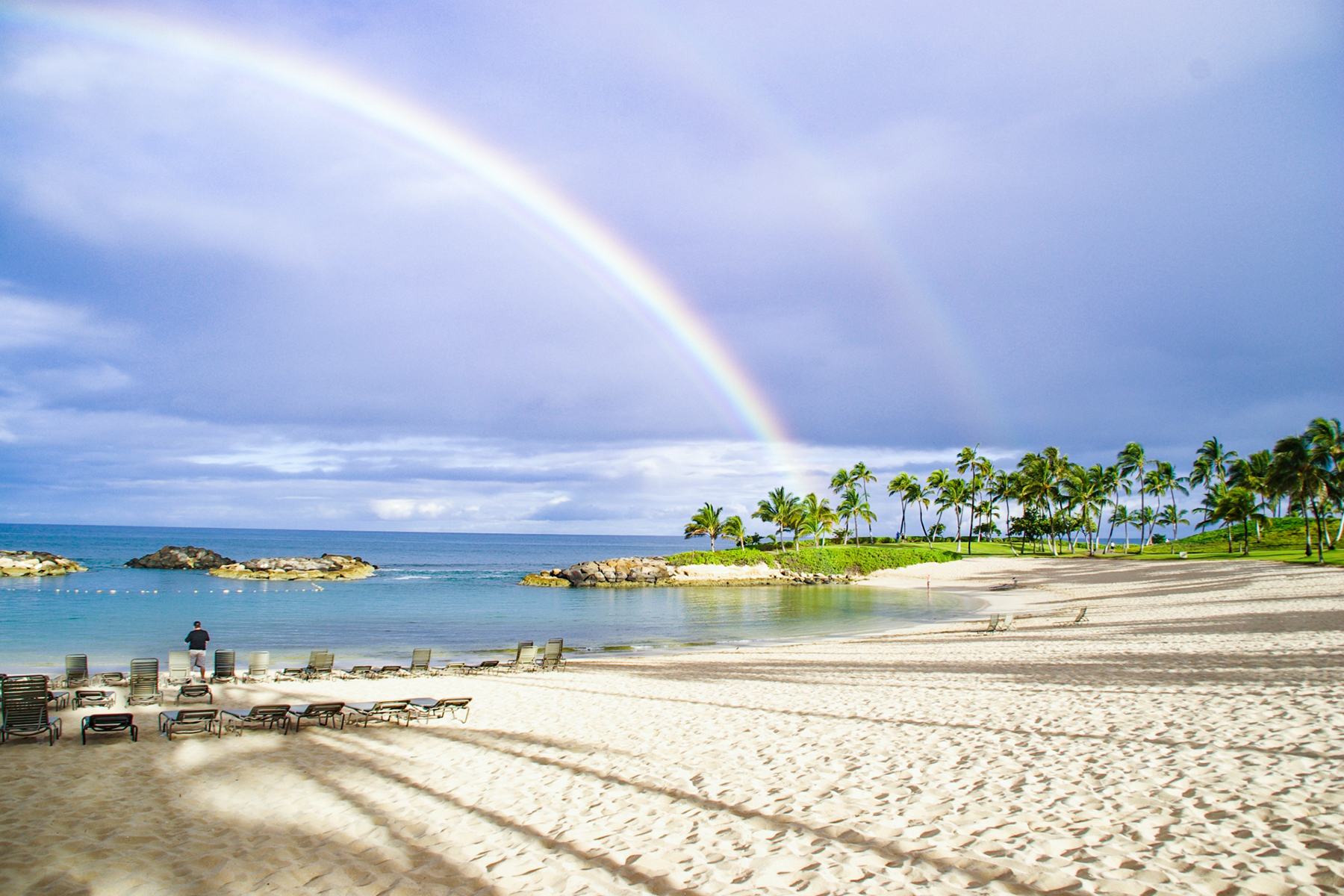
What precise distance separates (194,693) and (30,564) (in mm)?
93665

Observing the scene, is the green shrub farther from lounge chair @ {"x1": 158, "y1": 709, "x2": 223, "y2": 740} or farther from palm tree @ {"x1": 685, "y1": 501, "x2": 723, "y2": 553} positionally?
lounge chair @ {"x1": 158, "y1": 709, "x2": 223, "y2": 740}

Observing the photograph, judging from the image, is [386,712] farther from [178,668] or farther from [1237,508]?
[1237,508]

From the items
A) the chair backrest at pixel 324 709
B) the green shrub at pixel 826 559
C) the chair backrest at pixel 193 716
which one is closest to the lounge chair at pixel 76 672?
the chair backrest at pixel 193 716

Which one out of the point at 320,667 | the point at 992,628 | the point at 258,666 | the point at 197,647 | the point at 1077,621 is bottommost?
the point at 992,628

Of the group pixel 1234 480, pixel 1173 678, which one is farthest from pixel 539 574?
pixel 1234 480

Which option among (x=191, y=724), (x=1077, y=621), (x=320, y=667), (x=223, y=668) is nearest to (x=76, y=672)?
(x=223, y=668)

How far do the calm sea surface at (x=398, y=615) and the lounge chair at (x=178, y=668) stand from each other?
26.0 ft

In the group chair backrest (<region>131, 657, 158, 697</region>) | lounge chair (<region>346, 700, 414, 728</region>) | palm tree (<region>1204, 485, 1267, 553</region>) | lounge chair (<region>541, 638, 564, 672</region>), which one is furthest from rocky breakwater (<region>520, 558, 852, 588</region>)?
lounge chair (<region>346, 700, 414, 728</region>)

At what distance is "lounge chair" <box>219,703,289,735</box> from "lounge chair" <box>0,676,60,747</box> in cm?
251

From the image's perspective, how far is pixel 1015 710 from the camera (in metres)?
12.8

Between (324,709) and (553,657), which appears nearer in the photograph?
(324,709)

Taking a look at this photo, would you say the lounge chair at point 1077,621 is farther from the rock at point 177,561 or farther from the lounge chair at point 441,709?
the rock at point 177,561

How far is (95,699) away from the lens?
617 inches

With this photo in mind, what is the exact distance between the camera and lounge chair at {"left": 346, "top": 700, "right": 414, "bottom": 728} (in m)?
14.7
